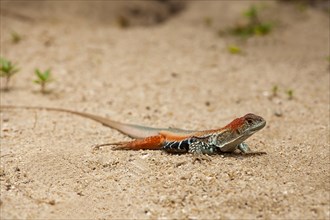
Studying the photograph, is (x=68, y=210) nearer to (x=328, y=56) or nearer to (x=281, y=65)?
(x=281, y=65)

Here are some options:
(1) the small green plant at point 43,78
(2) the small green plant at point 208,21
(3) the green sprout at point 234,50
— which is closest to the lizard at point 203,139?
(1) the small green plant at point 43,78

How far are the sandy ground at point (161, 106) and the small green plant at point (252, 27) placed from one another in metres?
0.20

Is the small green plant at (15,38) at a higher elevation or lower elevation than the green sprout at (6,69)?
higher

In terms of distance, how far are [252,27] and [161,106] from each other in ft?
12.5

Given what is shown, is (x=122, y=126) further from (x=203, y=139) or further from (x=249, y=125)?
(x=249, y=125)

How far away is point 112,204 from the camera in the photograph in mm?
3662

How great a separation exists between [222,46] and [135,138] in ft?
13.5

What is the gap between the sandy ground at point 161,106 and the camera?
3648mm

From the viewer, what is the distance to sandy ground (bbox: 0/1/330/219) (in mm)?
3648

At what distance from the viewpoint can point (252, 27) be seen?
30.5ft

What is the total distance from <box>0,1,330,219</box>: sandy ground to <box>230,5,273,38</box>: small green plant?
0.66 ft

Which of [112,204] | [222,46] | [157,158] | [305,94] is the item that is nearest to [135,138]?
[157,158]

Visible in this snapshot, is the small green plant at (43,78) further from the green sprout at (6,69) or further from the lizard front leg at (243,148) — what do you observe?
the lizard front leg at (243,148)

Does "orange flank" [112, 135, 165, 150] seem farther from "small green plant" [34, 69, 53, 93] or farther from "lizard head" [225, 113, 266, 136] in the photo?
"small green plant" [34, 69, 53, 93]
